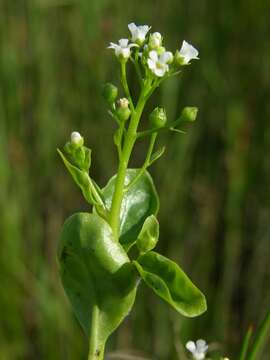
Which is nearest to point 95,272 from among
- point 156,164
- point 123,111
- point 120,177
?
point 120,177

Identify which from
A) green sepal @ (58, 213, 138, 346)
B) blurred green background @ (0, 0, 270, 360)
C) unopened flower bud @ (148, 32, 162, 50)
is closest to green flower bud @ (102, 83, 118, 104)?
unopened flower bud @ (148, 32, 162, 50)

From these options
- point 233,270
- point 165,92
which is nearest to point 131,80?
point 165,92

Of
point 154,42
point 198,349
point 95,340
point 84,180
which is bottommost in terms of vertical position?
point 198,349

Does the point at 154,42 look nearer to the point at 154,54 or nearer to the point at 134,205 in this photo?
the point at 154,54

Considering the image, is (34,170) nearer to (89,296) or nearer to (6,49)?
(6,49)

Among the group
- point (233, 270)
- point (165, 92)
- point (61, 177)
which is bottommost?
point (233, 270)

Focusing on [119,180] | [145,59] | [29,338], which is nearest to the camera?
[119,180]

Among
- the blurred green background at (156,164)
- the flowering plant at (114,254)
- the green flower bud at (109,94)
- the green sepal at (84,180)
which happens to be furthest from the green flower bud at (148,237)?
the blurred green background at (156,164)
